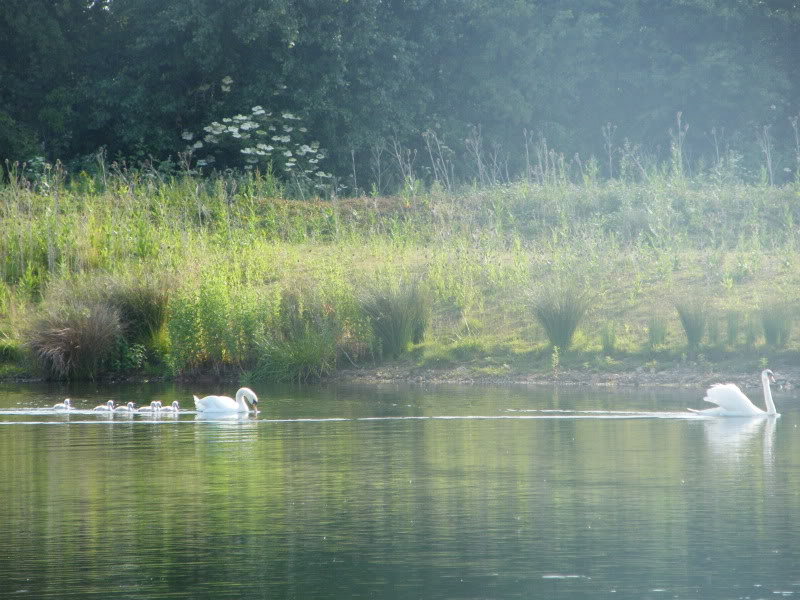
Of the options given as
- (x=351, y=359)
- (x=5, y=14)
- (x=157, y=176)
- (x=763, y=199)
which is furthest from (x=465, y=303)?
(x=5, y=14)

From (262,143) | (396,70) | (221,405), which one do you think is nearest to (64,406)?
(221,405)

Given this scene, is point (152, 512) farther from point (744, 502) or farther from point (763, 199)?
point (763, 199)

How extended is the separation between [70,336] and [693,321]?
32.5ft

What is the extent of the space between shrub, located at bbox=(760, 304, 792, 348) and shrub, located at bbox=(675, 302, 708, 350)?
0.91 meters

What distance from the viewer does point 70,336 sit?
877 inches

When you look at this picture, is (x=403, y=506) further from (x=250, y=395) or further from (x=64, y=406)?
(x=64, y=406)

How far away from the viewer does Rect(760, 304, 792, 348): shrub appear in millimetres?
20781

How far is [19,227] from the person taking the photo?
27.1 m

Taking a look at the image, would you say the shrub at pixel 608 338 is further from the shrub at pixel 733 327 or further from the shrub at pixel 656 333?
the shrub at pixel 733 327

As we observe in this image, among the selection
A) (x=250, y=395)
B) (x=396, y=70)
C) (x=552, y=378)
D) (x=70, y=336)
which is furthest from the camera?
(x=396, y=70)

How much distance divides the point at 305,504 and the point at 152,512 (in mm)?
1110

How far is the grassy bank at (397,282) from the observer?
22.1 metres

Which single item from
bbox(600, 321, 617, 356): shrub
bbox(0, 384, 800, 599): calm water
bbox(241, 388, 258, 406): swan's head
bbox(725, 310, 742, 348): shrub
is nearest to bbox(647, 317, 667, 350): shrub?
bbox(600, 321, 617, 356): shrub

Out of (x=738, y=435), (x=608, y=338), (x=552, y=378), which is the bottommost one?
(x=738, y=435)
